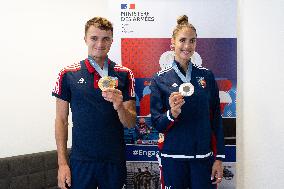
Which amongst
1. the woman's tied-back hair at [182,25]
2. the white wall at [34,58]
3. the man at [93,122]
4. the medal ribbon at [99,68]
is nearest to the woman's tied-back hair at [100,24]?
the man at [93,122]

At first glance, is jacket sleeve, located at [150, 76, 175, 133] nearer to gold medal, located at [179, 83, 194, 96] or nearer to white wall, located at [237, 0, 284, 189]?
gold medal, located at [179, 83, 194, 96]

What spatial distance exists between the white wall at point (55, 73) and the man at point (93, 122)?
1098 mm

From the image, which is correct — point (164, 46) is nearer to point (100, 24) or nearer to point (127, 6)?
point (127, 6)

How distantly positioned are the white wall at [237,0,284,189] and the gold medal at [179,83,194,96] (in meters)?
0.77

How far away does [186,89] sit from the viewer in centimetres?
231

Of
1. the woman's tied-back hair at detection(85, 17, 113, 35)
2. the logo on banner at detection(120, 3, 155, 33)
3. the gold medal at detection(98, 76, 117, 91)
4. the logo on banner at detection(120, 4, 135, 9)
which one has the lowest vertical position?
the gold medal at detection(98, 76, 117, 91)

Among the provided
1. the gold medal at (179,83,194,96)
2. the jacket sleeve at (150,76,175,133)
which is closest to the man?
the jacket sleeve at (150,76,175,133)

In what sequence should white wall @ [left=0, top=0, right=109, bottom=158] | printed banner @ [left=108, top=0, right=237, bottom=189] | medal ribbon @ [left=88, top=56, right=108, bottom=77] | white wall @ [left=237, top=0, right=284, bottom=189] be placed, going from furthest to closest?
white wall @ [left=0, top=0, right=109, bottom=158] → printed banner @ [left=108, top=0, right=237, bottom=189] → white wall @ [left=237, top=0, right=284, bottom=189] → medal ribbon @ [left=88, top=56, right=108, bottom=77]

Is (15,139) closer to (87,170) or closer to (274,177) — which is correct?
(87,170)

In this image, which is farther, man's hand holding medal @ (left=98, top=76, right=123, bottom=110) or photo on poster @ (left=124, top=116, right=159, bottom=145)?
photo on poster @ (left=124, top=116, right=159, bottom=145)

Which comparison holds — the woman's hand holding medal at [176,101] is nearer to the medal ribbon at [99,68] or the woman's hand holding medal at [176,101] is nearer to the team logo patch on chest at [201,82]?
the team logo patch on chest at [201,82]

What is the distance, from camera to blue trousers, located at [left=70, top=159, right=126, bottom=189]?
238 centimetres

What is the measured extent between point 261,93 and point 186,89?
80 centimetres

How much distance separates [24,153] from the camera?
346 cm
